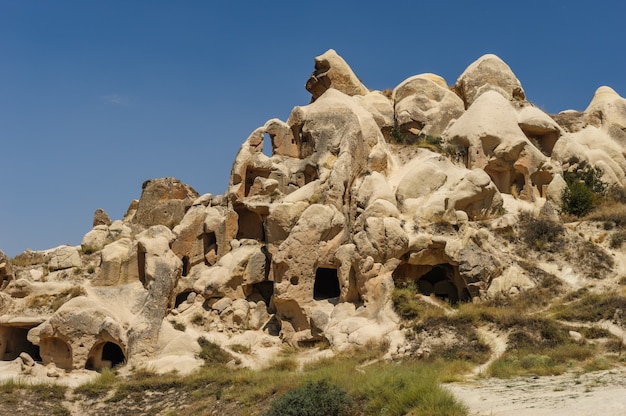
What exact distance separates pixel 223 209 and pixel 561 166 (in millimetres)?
13413

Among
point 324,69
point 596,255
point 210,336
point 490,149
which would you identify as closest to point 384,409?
point 210,336

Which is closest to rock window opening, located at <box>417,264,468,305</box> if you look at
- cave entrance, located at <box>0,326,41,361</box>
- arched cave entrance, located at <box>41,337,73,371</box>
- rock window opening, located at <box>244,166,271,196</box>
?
rock window opening, located at <box>244,166,271,196</box>

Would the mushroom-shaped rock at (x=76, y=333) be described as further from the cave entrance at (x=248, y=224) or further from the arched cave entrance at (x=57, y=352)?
the cave entrance at (x=248, y=224)

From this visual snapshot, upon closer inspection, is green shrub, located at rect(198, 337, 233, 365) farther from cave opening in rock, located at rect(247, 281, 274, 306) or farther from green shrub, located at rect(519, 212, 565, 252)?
green shrub, located at rect(519, 212, 565, 252)

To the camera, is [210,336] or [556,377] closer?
[556,377]

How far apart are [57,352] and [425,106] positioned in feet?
61.5

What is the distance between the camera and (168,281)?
2397 centimetres

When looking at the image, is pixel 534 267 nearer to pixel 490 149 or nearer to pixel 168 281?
pixel 490 149

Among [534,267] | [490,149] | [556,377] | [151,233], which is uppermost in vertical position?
[490,149]

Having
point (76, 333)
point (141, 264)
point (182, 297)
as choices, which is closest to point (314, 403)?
point (76, 333)

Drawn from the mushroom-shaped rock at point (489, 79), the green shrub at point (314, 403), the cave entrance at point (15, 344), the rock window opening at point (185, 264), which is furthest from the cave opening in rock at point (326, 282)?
the mushroom-shaped rock at point (489, 79)

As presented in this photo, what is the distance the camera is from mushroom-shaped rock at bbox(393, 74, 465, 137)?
32625 mm

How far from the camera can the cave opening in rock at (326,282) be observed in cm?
2602

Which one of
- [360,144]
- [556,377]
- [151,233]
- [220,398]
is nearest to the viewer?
[556,377]
